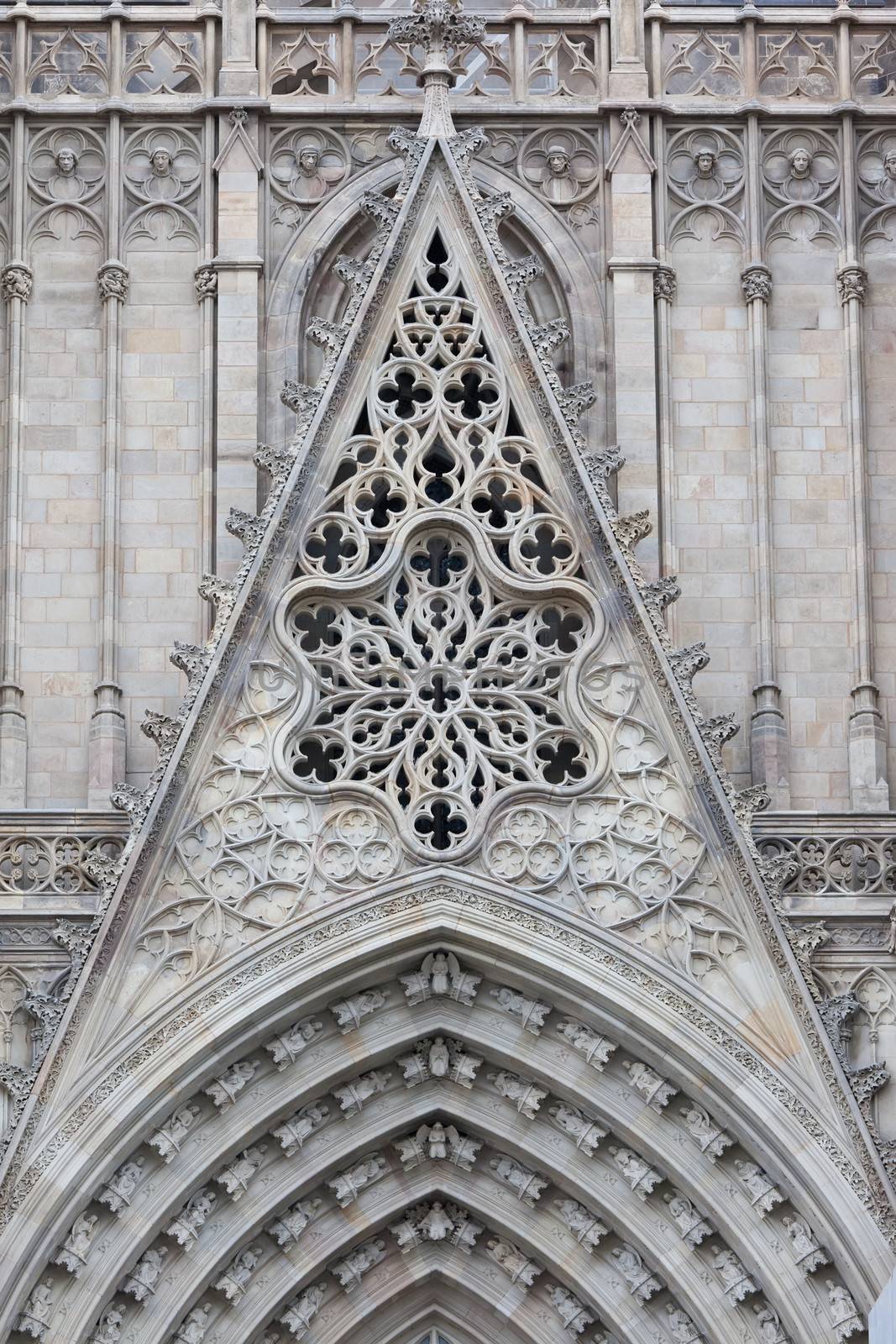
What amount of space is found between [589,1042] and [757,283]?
15.5 feet

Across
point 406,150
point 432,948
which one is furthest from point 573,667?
point 406,150

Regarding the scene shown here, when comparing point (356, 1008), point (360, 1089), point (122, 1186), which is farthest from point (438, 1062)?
point (122, 1186)

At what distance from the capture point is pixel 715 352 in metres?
24.3

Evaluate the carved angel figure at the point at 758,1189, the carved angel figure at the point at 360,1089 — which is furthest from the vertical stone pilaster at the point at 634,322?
the carved angel figure at the point at 758,1189

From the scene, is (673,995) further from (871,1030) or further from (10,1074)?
(10,1074)

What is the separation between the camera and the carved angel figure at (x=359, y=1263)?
2305 cm

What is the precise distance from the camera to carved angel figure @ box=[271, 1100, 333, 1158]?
22656 mm

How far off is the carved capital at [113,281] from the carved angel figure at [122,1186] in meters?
5.19

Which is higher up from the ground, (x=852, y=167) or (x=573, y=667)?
(x=852, y=167)

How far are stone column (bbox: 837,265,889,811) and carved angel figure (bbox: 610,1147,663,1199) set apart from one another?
238 centimetres

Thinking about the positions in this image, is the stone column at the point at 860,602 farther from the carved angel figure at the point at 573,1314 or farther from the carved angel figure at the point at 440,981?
the carved angel figure at the point at 573,1314

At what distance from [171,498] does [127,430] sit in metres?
0.49

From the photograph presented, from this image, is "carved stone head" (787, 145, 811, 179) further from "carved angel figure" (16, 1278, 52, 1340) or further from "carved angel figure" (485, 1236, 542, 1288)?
"carved angel figure" (16, 1278, 52, 1340)

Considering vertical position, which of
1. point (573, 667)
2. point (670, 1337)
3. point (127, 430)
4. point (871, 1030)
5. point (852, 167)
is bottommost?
point (670, 1337)
